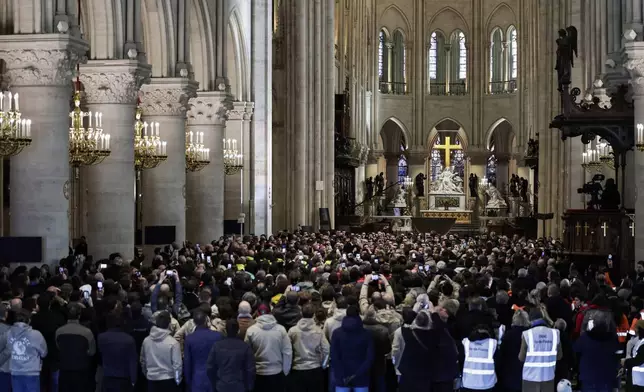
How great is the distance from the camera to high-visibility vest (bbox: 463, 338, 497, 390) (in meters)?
13.4

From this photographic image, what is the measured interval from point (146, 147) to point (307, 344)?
62.0 feet

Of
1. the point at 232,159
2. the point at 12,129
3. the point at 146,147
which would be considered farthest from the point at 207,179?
the point at 12,129

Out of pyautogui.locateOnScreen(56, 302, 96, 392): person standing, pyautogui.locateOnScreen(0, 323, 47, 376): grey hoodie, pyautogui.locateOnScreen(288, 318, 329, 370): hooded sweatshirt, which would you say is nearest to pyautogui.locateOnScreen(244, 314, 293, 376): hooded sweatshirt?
Result: pyautogui.locateOnScreen(288, 318, 329, 370): hooded sweatshirt

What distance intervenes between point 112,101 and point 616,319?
16156 mm

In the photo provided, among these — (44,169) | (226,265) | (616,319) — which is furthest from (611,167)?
(616,319)

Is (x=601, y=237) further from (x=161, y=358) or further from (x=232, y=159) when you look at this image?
(x=161, y=358)

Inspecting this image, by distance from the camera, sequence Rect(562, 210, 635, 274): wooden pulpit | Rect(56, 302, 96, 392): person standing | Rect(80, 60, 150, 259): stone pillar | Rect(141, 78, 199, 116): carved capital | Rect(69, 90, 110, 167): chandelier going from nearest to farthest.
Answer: Rect(56, 302, 96, 392): person standing, Rect(69, 90, 110, 167): chandelier, Rect(80, 60, 150, 259): stone pillar, Rect(562, 210, 635, 274): wooden pulpit, Rect(141, 78, 199, 116): carved capital

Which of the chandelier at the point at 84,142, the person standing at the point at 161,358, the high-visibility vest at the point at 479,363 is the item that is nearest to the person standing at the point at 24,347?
the person standing at the point at 161,358

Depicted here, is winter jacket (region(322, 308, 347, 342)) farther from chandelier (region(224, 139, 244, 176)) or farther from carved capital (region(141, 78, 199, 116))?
chandelier (region(224, 139, 244, 176))

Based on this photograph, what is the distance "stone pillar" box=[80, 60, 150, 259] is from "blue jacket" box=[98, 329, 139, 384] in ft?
51.7

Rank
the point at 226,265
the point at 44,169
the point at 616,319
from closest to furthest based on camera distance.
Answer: the point at 616,319
the point at 44,169
the point at 226,265

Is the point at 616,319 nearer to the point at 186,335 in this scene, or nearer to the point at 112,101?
the point at 186,335

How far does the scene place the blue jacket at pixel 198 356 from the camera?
43.5 feet

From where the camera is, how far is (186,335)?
14.0 m
